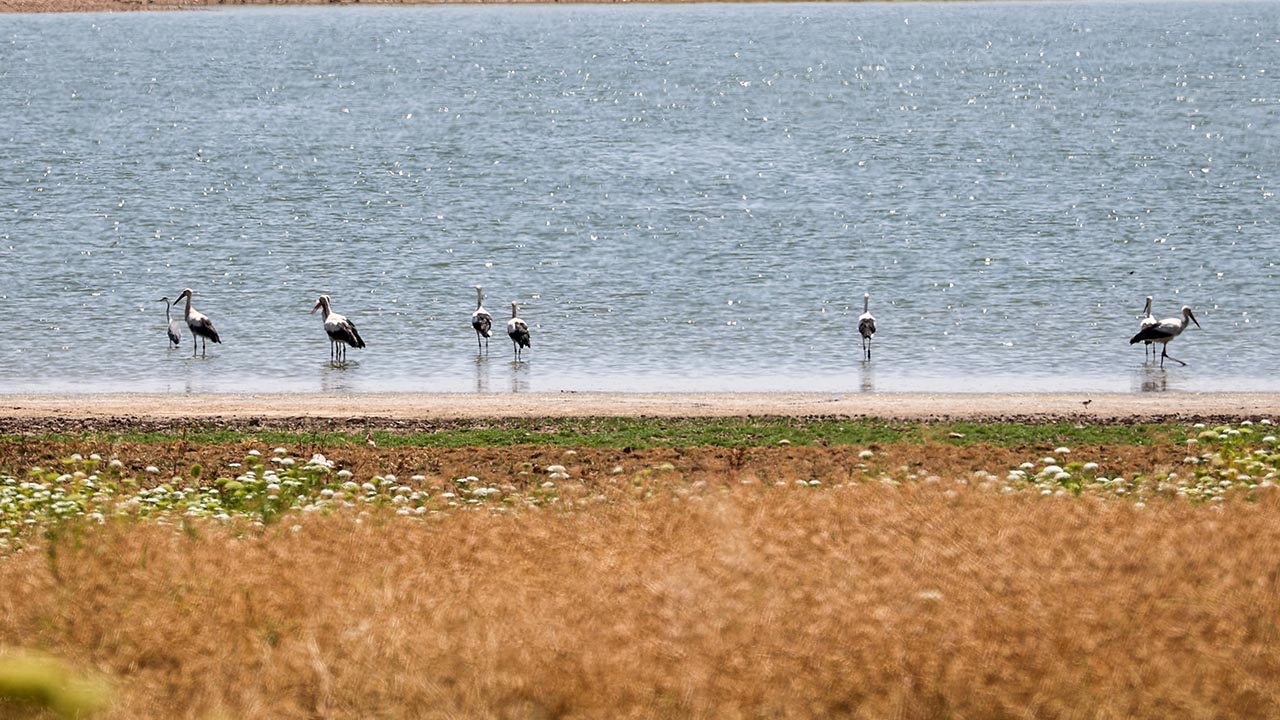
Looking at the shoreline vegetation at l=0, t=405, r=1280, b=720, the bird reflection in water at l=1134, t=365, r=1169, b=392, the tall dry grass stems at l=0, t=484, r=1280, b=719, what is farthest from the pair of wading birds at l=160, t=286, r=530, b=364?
the tall dry grass stems at l=0, t=484, r=1280, b=719

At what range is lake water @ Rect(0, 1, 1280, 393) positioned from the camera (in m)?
35.3

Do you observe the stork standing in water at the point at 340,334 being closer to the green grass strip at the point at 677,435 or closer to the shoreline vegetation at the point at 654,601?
the green grass strip at the point at 677,435

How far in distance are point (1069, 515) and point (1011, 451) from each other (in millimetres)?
7793

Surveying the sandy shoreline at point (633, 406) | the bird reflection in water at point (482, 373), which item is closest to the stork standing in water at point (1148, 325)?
the sandy shoreline at point (633, 406)

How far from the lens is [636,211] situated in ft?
183

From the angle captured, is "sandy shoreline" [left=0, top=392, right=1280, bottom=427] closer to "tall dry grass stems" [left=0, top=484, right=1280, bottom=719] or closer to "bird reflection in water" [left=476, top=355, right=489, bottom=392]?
"bird reflection in water" [left=476, top=355, right=489, bottom=392]

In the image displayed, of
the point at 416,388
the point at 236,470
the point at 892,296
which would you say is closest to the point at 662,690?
the point at 236,470

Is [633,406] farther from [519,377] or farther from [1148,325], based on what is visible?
[1148,325]

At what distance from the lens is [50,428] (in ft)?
77.3

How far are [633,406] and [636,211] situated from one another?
29767 mm

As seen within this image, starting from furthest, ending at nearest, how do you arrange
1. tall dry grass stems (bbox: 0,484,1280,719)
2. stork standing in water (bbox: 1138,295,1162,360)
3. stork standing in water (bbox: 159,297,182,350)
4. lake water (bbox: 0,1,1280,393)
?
stork standing in water (bbox: 159,297,182,350), lake water (bbox: 0,1,1280,393), stork standing in water (bbox: 1138,295,1162,360), tall dry grass stems (bbox: 0,484,1280,719)

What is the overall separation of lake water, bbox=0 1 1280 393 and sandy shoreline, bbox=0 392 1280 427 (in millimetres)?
2934

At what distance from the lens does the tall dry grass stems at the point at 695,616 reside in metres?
9.08

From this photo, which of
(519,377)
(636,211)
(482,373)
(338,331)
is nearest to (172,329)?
(338,331)
